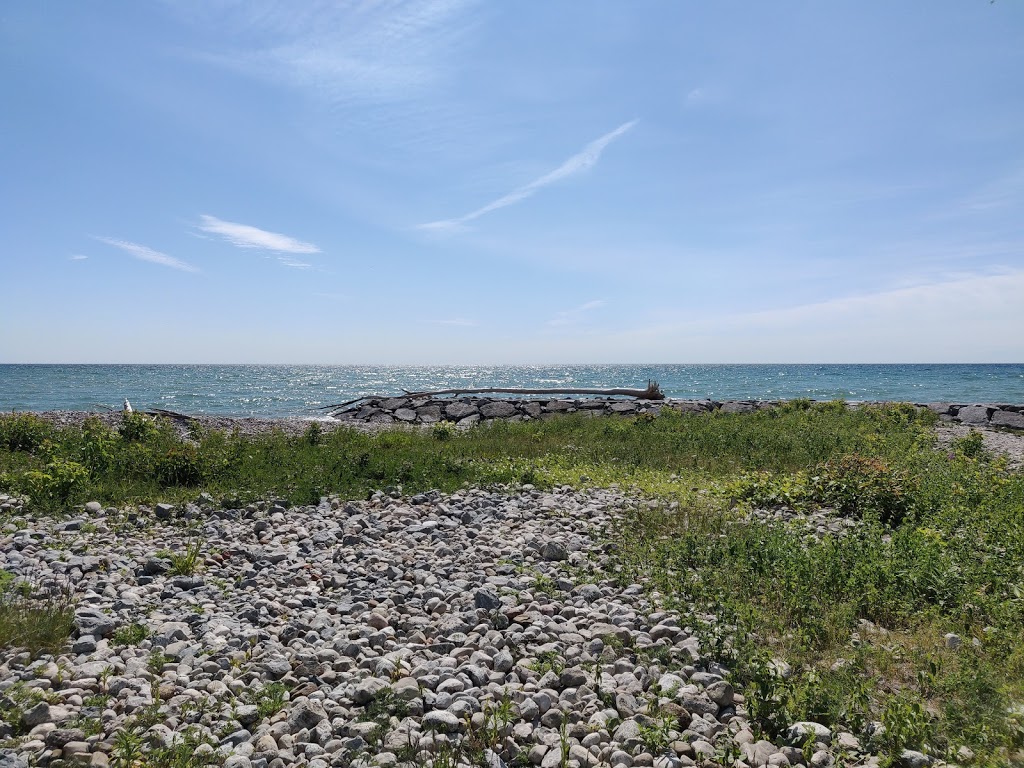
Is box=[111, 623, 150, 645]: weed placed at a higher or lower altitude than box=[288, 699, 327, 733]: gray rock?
higher

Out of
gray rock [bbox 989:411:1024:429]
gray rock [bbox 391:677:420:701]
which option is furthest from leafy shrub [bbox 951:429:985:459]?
gray rock [bbox 391:677:420:701]

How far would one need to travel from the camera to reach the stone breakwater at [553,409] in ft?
75.8

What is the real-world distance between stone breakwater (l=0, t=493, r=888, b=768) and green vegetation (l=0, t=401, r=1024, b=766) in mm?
327

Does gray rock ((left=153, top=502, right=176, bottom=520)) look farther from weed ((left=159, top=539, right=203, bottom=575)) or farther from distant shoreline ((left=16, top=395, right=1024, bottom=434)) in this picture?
distant shoreline ((left=16, top=395, right=1024, bottom=434))

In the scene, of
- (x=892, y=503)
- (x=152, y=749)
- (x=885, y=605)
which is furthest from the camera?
(x=892, y=503)

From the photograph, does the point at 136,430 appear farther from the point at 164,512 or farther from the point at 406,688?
the point at 406,688

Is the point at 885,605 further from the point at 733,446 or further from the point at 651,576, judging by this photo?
the point at 733,446

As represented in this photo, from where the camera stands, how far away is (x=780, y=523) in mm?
8102

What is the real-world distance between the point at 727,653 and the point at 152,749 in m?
4.15

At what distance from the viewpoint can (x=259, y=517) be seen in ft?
30.2

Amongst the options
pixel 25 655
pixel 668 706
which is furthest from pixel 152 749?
pixel 668 706

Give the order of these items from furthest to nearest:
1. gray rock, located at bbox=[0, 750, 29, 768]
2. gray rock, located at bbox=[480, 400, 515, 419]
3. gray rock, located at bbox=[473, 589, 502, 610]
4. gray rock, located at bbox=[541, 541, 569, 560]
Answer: gray rock, located at bbox=[480, 400, 515, 419] < gray rock, located at bbox=[541, 541, 569, 560] < gray rock, located at bbox=[473, 589, 502, 610] < gray rock, located at bbox=[0, 750, 29, 768]

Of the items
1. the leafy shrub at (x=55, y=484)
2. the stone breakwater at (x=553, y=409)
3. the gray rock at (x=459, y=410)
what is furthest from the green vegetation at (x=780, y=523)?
the gray rock at (x=459, y=410)

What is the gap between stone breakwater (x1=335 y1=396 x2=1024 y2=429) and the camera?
2310 centimetres
